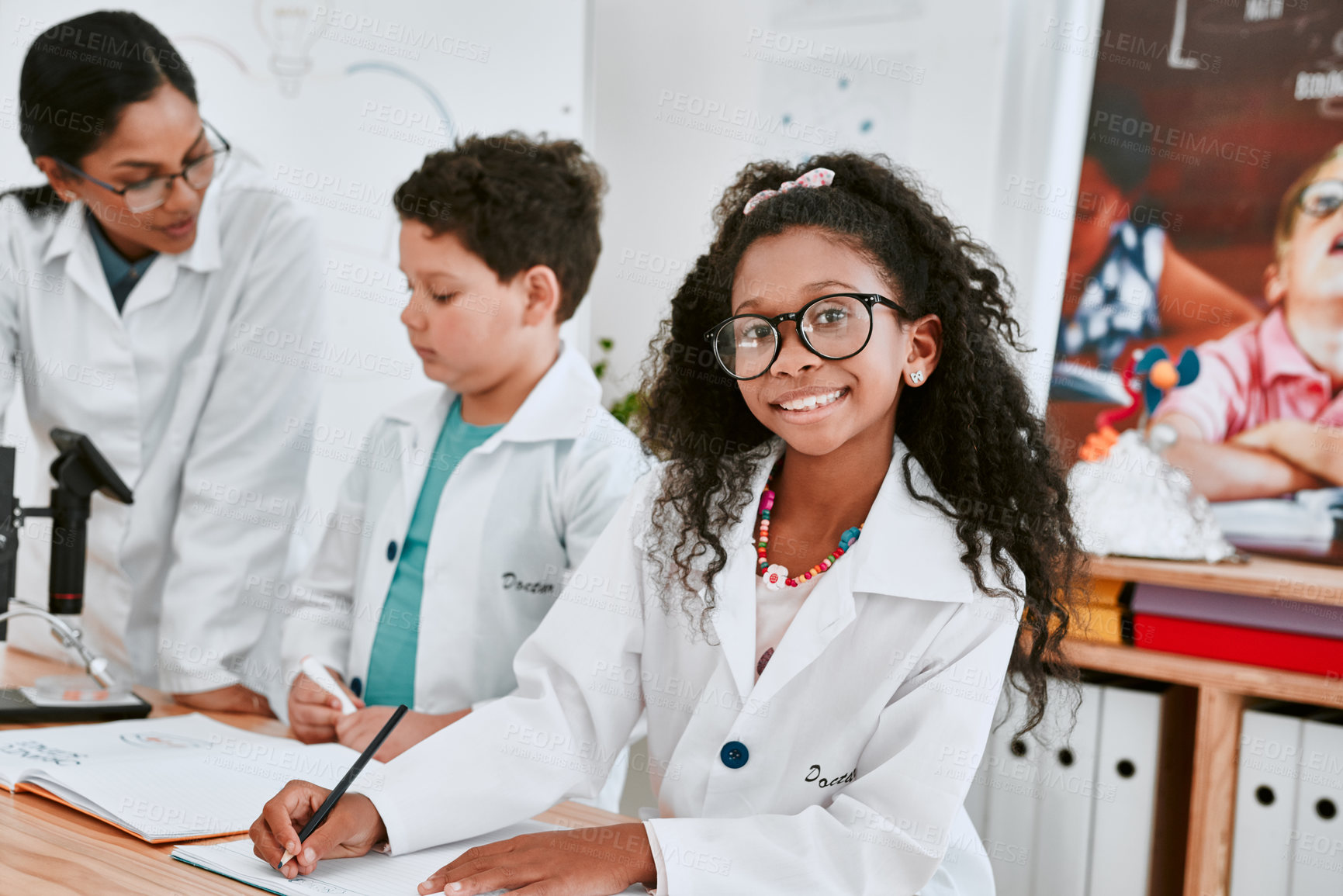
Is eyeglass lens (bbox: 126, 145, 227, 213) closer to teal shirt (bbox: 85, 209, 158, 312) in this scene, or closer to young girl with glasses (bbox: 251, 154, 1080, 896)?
teal shirt (bbox: 85, 209, 158, 312)

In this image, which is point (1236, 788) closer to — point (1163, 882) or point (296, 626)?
point (1163, 882)

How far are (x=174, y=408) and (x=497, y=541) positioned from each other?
2.38ft

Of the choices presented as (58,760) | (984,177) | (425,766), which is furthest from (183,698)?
(984,177)

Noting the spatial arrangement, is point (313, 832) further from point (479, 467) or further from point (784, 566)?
point (479, 467)

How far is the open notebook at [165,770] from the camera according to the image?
1.03 meters

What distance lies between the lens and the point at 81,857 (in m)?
0.94

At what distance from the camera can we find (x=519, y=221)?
5.15 ft

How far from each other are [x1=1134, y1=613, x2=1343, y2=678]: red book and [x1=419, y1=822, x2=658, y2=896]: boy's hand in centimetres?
121

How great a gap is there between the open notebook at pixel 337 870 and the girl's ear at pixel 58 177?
125 centimetres

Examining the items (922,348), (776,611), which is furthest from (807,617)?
(922,348)

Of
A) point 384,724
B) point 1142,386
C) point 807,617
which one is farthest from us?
point 1142,386

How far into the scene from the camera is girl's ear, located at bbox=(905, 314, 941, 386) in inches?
44.9

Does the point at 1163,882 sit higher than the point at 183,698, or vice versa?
the point at 183,698

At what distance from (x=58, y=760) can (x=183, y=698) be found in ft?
1.77
